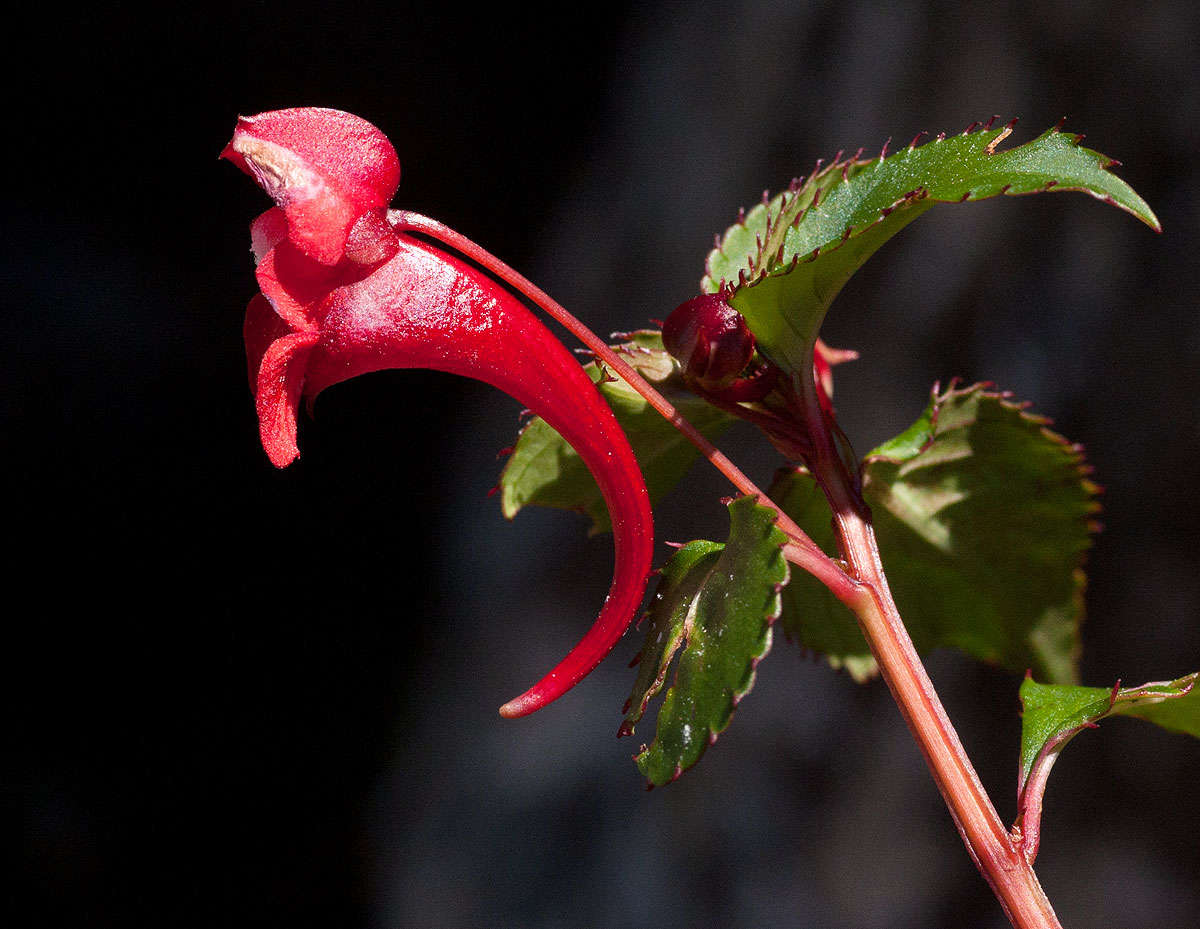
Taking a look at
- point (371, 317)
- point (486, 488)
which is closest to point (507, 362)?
point (371, 317)

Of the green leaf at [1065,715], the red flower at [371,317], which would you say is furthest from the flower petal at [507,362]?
the green leaf at [1065,715]

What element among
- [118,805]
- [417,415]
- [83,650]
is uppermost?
[417,415]

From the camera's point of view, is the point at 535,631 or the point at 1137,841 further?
the point at 535,631

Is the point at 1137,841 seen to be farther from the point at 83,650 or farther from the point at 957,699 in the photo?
the point at 83,650

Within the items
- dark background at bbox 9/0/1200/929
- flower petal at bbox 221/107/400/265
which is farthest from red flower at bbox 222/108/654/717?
dark background at bbox 9/0/1200/929

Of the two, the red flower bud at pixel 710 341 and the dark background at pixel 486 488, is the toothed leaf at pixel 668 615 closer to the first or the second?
the red flower bud at pixel 710 341

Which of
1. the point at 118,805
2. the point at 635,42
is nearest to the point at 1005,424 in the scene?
the point at 635,42
